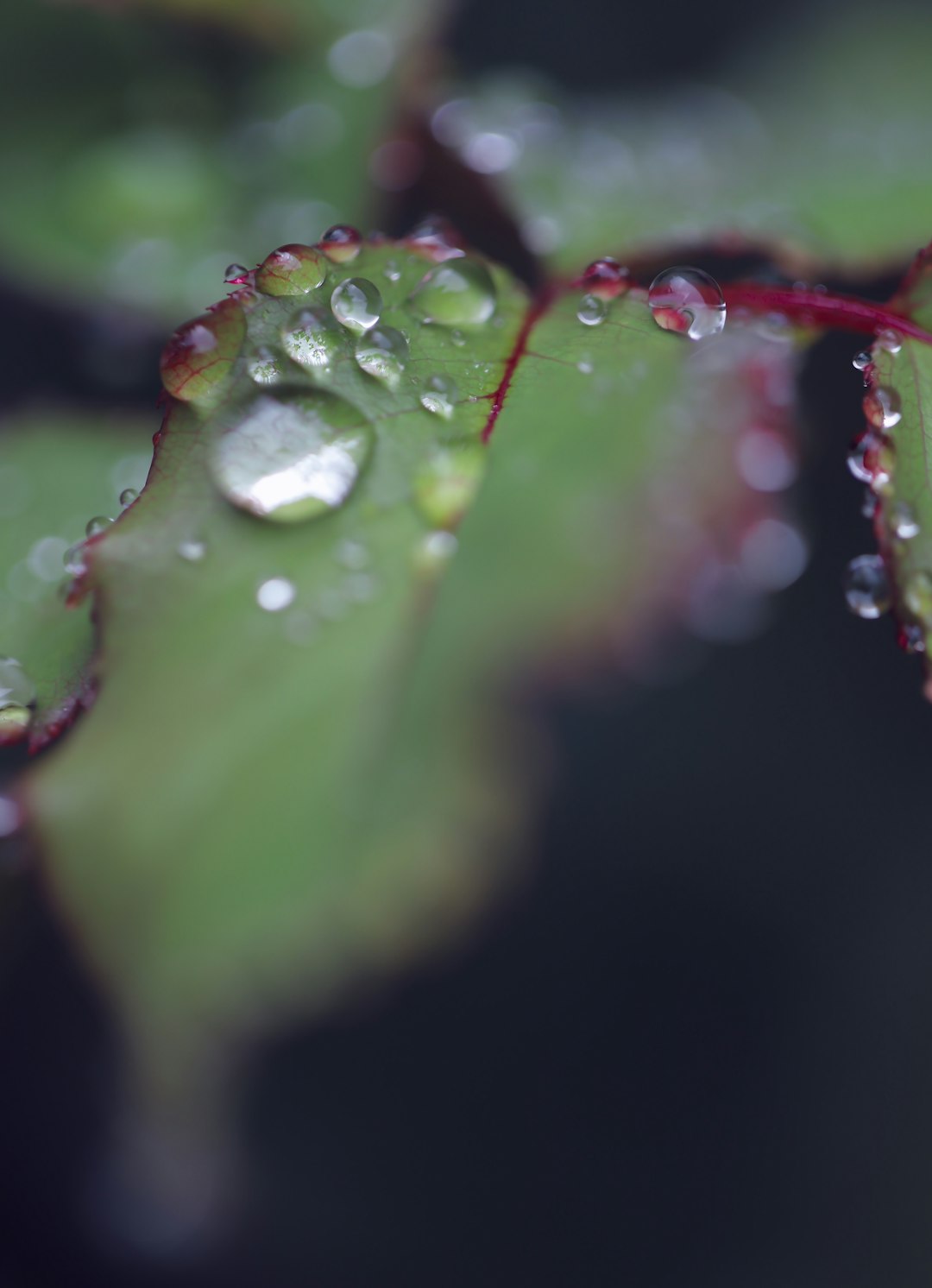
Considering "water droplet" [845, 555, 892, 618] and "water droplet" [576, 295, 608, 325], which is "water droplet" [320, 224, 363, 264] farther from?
"water droplet" [845, 555, 892, 618]

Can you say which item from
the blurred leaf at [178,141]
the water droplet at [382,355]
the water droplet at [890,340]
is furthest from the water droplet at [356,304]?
the blurred leaf at [178,141]

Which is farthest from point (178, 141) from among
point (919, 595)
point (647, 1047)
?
point (647, 1047)

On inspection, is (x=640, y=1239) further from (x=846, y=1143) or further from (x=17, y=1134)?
(x=17, y=1134)

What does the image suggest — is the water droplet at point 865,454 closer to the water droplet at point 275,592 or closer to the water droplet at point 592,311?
the water droplet at point 592,311

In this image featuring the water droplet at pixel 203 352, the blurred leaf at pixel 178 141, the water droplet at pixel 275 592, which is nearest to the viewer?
the water droplet at pixel 203 352

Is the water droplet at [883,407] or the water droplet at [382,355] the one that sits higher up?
the water droplet at [883,407]

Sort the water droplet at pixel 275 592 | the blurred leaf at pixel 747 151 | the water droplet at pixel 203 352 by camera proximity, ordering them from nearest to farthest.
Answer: the water droplet at pixel 203 352 → the water droplet at pixel 275 592 → the blurred leaf at pixel 747 151

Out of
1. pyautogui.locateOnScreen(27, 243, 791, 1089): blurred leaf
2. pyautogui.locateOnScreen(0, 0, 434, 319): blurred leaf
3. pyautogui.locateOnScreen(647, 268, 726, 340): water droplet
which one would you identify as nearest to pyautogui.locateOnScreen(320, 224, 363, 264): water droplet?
pyautogui.locateOnScreen(27, 243, 791, 1089): blurred leaf
